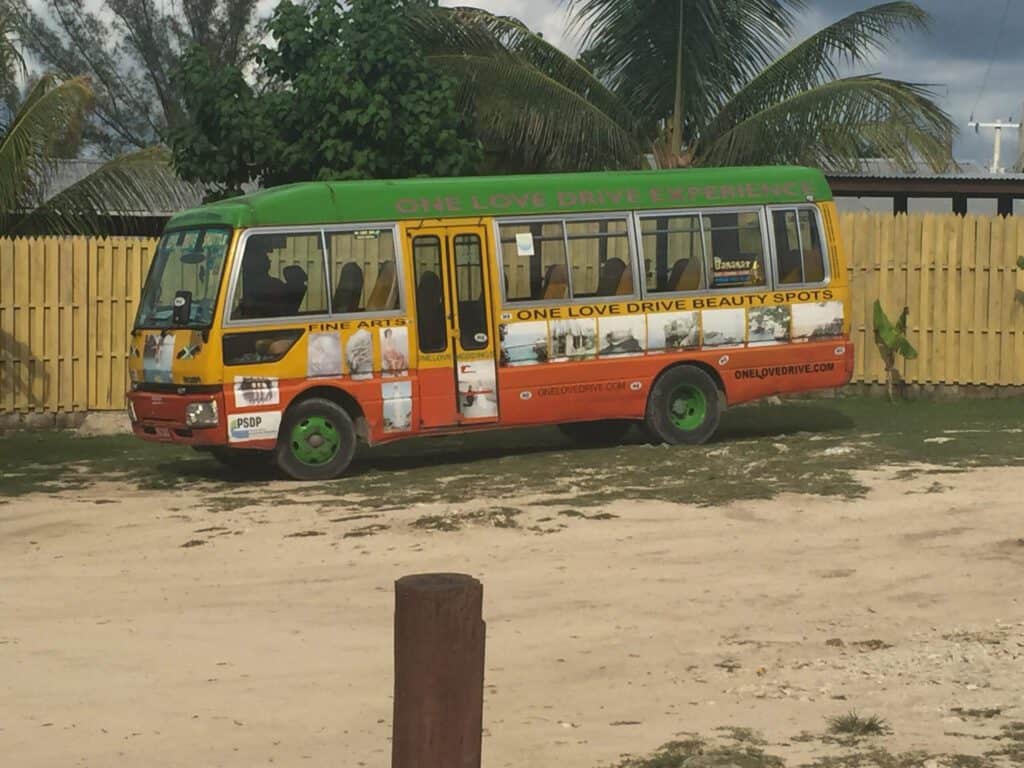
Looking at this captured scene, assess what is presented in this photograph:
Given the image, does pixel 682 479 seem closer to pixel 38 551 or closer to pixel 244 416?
pixel 244 416

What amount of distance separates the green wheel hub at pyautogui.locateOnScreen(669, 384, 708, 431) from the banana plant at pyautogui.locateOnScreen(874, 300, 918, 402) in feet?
15.6

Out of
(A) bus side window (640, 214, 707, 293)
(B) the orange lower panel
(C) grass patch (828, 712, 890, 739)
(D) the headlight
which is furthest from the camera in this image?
(A) bus side window (640, 214, 707, 293)

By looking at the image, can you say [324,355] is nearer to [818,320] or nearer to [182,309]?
[182,309]

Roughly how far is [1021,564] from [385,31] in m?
13.0

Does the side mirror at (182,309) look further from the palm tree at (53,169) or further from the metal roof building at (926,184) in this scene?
the metal roof building at (926,184)

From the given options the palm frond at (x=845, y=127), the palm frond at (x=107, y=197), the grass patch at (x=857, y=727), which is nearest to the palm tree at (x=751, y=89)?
the palm frond at (x=845, y=127)

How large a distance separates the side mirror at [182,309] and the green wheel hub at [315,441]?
4.33ft

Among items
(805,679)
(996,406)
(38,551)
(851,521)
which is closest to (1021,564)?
(851,521)

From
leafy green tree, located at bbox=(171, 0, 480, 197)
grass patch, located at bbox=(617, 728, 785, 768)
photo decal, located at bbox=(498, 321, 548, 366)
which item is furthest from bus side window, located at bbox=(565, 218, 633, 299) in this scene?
grass patch, located at bbox=(617, 728, 785, 768)

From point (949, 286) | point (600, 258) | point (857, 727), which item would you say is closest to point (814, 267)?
point (600, 258)

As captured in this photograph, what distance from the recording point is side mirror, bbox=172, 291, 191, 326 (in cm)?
1555

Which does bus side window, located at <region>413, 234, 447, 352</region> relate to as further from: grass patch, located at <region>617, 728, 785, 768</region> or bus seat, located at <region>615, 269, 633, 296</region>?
grass patch, located at <region>617, 728, 785, 768</region>

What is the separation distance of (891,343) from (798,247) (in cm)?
409

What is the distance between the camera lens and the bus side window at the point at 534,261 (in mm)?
16594
